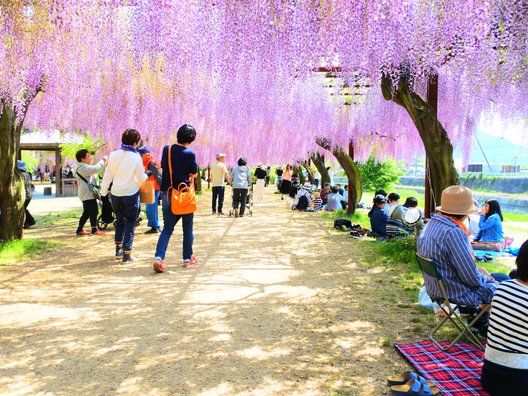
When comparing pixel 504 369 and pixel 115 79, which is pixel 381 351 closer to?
pixel 504 369

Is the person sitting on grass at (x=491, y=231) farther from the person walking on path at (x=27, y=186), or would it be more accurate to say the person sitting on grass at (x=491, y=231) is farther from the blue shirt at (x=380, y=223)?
the person walking on path at (x=27, y=186)

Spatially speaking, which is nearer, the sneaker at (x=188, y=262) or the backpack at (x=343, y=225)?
the sneaker at (x=188, y=262)

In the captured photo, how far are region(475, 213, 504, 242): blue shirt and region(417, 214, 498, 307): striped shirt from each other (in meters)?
3.35

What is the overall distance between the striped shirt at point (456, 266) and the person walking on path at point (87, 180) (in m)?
5.03

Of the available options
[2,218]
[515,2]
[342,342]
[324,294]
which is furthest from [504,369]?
[2,218]

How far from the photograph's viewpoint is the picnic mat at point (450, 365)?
91.3 inches

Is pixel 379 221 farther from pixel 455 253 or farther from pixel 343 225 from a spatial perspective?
pixel 455 253

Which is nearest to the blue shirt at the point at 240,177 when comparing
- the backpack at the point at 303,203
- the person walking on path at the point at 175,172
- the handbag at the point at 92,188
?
the backpack at the point at 303,203

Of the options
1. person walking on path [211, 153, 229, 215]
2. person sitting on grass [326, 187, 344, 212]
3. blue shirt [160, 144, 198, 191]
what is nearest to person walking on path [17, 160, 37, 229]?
blue shirt [160, 144, 198, 191]

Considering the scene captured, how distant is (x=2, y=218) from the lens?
19.8 ft

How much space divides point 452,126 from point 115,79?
20.3ft

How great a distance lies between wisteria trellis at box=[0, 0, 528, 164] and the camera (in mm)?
3809

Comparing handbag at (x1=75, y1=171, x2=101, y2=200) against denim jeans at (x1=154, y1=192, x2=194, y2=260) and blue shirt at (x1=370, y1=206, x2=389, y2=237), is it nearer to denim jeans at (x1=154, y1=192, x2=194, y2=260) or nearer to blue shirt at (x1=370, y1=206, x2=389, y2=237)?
denim jeans at (x1=154, y1=192, x2=194, y2=260)

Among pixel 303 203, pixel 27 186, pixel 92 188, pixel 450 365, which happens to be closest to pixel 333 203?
pixel 303 203
